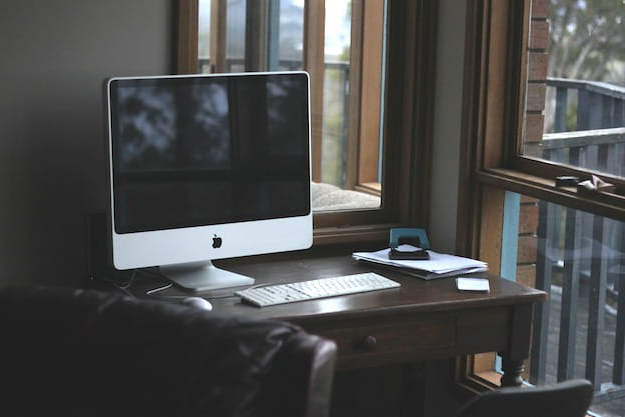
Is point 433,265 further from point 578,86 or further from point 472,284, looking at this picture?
point 578,86

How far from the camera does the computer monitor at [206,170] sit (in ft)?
8.77

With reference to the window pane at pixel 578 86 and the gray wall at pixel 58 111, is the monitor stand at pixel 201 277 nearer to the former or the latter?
the gray wall at pixel 58 111

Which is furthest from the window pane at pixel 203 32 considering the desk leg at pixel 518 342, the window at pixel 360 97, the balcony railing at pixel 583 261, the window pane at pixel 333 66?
the desk leg at pixel 518 342

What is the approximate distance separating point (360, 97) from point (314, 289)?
86 centimetres

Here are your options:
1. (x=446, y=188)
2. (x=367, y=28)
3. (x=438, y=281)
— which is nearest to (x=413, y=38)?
(x=367, y=28)

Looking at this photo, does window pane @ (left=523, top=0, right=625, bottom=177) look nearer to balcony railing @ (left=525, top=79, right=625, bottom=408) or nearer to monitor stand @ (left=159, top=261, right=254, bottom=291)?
balcony railing @ (left=525, top=79, right=625, bottom=408)

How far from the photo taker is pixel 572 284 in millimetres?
2939

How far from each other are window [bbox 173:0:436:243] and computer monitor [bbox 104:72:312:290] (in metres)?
0.30

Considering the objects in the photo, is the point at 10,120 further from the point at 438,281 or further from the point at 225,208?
the point at 438,281

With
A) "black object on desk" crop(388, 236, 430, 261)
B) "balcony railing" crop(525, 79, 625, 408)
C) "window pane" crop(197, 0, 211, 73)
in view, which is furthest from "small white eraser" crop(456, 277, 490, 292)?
"window pane" crop(197, 0, 211, 73)

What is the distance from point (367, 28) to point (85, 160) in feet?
3.29

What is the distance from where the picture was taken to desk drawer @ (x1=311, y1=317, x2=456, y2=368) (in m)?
2.63

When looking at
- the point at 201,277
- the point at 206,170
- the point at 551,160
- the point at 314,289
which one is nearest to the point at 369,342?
the point at 314,289

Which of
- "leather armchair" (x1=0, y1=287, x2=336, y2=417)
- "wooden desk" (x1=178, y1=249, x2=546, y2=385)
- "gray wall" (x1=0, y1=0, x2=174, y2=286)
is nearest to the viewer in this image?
"leather armchair" (x1=0, y1=287, x2=336, y2=417)
